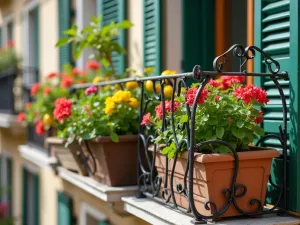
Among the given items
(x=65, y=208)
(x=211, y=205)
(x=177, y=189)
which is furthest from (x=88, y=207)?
(x=211, y=205)

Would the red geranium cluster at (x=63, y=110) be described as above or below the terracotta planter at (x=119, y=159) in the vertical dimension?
above

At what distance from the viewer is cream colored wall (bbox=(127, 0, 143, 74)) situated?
15.8ft

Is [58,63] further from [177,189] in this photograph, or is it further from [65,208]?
[177,189]

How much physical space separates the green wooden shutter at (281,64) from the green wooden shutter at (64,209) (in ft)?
12.0

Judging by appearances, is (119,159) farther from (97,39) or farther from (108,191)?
(97,39)

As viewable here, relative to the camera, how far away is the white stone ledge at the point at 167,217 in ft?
8.75

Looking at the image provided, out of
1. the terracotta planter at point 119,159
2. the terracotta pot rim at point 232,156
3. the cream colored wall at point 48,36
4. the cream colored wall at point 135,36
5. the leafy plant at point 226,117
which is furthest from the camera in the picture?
the cream colored wall at point 48,36

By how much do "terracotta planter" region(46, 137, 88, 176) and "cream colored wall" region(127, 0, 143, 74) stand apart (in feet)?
2.95

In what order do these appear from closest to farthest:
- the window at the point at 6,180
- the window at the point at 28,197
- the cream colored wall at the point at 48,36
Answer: the cream colored wall at the point at 48,36, the window at the point at 28,197, the window at the point at 6,180

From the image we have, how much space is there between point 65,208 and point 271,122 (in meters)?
3.91

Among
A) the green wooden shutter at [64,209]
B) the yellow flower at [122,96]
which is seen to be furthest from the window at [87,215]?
the yellow flower at [122,96]

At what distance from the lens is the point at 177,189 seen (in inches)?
116

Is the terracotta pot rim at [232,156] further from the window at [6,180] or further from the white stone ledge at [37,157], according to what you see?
the window at [6,180]

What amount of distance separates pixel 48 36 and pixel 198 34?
4215mm
